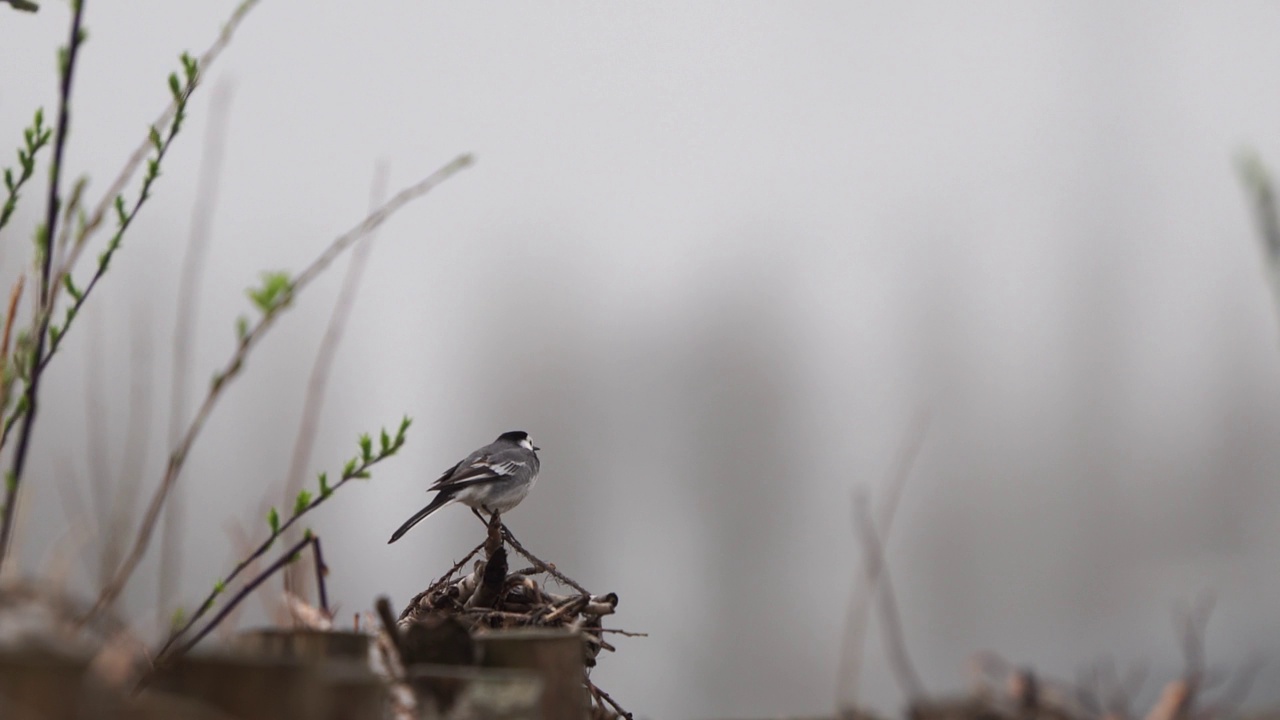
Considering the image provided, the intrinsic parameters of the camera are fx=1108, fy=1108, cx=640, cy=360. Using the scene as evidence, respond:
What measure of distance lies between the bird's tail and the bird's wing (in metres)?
0.05

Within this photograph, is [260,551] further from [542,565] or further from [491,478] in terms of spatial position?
[491,478]

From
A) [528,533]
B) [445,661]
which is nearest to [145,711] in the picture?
[445,661]

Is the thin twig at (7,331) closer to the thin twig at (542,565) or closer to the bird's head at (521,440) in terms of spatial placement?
the thin twig at (542,565)

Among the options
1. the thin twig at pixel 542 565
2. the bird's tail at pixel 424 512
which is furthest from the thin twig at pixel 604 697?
the bird's tail at pixel 424 512

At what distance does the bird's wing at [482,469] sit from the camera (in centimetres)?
484

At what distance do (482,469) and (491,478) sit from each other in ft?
0.20

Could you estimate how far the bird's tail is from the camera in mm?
4330

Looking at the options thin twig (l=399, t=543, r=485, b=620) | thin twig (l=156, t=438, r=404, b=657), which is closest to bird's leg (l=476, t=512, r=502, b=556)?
thin twig (l=399, t=543, r=485, b=620)

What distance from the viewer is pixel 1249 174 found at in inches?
140

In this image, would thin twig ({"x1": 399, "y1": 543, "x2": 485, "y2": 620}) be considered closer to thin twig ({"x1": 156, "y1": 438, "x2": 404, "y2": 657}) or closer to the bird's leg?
the bird's leg

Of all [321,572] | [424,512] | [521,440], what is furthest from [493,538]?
[521,440]

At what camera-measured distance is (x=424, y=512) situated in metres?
4.63

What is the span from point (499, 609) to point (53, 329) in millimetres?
1113

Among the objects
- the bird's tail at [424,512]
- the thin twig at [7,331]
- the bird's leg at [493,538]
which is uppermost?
the thin twig at [7,331]
